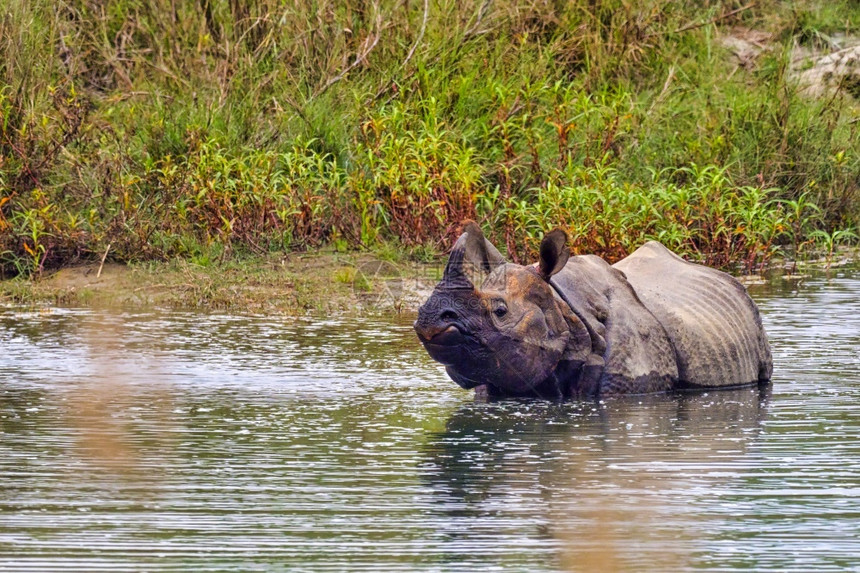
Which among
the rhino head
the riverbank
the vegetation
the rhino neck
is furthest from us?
the vegetation

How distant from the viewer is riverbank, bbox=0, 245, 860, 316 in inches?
424

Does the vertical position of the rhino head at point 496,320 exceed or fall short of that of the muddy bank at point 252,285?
it exceeds it

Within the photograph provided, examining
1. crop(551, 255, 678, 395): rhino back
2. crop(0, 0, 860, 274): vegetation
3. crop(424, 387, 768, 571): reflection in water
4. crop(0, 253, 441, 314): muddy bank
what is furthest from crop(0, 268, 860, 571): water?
crop(0, 0, 860, 274): vegetation

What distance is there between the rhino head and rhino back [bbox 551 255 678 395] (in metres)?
0.16

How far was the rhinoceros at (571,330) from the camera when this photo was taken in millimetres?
7625

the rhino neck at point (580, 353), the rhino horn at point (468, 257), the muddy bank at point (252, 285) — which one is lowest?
the muddy bank at point (252, 285)

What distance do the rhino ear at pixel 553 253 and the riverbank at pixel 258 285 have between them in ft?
9.19

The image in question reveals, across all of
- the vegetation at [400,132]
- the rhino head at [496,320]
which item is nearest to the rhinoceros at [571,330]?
the rhino head at [496,320]

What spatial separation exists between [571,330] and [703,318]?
883mm

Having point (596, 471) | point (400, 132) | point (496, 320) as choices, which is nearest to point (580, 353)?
point (496, 320)

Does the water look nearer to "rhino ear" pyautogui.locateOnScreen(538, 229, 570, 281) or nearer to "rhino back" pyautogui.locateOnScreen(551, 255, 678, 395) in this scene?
"rhino back" pyautogui.locateOnScreen(551, 255, 678, 395)

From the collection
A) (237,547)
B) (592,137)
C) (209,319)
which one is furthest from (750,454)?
(592,137)

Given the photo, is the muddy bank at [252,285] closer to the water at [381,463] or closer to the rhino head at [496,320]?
the water at [381,463]

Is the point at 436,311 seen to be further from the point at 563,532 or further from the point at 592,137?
the point at 592,137
